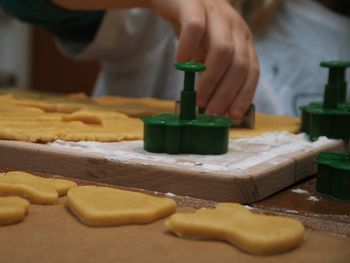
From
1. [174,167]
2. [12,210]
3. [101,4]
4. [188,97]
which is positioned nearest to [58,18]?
[101,4]

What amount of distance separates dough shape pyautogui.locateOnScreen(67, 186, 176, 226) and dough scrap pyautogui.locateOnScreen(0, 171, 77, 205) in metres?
0.02

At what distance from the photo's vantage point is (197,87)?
0.94 metres

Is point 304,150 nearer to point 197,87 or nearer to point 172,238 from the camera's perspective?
point 197,87

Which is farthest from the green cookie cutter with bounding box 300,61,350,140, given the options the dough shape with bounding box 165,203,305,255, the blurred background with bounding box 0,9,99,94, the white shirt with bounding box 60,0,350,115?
the blurred background with bounding box 0,9,99,94

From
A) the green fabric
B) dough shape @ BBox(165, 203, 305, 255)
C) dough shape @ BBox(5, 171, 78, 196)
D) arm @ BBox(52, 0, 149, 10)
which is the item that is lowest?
dough shape @ BBox(165, 203, 305, 255)

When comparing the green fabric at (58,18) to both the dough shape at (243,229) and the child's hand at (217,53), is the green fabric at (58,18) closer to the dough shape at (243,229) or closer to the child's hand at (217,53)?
the child's hand at (217,53)

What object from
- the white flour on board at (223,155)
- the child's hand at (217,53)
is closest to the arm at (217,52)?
the child's hand at (217,53)

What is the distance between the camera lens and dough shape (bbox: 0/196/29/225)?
0.50m

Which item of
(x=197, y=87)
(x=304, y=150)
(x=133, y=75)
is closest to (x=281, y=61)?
(x=133, y=75)

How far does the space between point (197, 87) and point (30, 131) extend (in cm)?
29

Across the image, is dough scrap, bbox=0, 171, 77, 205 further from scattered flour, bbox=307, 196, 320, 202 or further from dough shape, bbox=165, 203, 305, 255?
scattered flour, bbox=307, 196, 320, 202

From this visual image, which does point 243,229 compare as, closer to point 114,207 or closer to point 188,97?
point 114,207

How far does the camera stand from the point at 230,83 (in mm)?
928

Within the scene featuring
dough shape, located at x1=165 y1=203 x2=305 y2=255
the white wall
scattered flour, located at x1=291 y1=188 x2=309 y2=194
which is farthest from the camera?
the white wall
